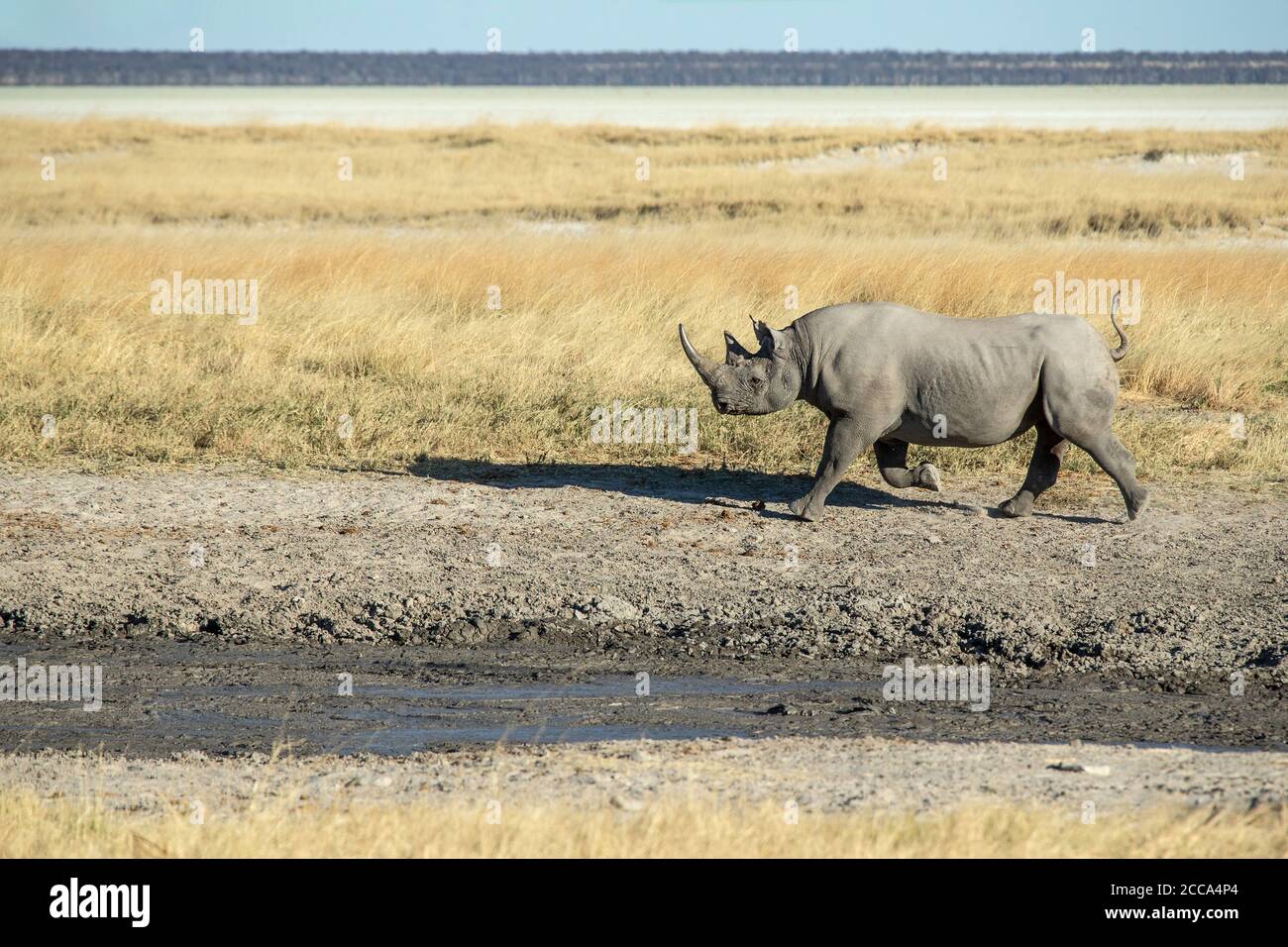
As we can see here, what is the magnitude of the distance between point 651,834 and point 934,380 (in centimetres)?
432

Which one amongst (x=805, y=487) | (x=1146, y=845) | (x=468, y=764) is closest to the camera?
(x=1146, y=845)

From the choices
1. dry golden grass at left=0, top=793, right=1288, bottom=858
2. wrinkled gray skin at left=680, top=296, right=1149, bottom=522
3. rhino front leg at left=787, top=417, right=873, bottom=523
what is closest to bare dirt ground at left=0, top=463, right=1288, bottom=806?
rhino front leg at left=787, top=417, right=873, bottom=523

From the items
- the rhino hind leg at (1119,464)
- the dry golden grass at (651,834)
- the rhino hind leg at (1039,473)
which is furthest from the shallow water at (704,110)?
the dry golden grass at (651,834)

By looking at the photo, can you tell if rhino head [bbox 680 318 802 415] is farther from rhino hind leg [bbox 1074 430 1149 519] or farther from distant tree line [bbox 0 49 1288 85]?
distant tree line [bbox 0 49 1288 85]

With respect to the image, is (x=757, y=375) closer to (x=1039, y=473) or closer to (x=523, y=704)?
(x=1039, y=473)

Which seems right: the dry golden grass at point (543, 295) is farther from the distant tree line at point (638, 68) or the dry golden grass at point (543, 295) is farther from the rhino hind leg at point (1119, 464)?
the distant tree line at point (638, 68)

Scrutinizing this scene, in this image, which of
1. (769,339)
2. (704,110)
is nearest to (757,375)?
(769,339)

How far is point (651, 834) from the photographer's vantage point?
424cm

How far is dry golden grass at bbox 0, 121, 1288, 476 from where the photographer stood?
10.1m

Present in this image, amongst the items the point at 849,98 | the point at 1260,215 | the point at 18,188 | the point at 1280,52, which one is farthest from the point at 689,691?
the point at 1280,52

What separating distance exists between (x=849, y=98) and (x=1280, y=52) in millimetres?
86867

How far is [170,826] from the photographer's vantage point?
438 centimetres

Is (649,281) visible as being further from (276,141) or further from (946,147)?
(276,141)

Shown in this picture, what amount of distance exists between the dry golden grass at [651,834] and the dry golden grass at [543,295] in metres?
5.30
